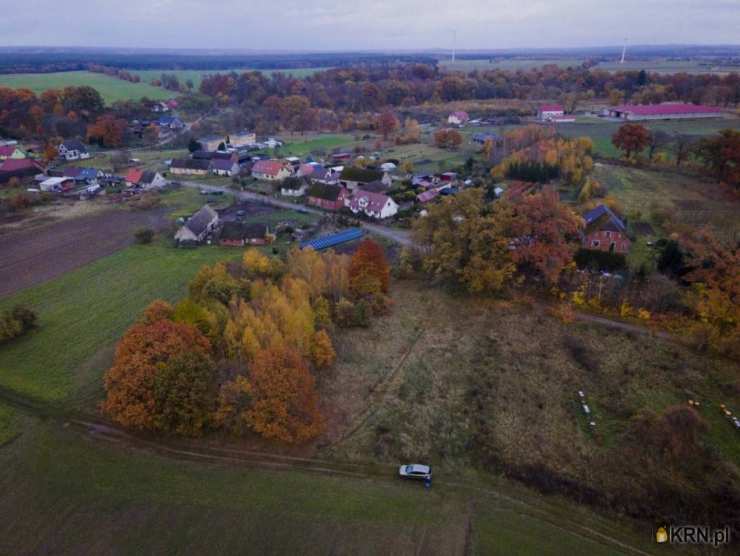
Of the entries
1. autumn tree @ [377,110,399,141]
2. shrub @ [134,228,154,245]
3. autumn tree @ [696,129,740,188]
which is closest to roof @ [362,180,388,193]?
shrub @ [134,228,154,245]

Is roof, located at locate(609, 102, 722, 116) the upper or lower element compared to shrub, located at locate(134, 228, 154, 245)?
upper

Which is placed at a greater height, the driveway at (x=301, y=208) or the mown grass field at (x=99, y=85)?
the mown grass field at (x=99, y=85)

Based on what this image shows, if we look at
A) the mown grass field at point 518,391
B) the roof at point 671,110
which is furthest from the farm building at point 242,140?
the roof at point 671,110

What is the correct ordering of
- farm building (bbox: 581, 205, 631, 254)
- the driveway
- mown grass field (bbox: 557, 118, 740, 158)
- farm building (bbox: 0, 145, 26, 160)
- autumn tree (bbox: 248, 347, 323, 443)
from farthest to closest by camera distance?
mown grass field (bbox: 557, 118, 740, 158) → farm building (bbox: 0, 145, 26, 160) → the driveway → farm building (bbox: 581, 205, 631, 254) → autumn tree (bbox: 248, 347, 323, 443)

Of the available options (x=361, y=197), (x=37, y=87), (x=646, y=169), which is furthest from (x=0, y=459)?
(x=37, y=87)

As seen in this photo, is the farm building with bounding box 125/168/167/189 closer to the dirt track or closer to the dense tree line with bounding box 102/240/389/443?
the dirt track

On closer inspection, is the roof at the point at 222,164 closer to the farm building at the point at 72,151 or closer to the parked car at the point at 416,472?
the farm building at the point at 72,151

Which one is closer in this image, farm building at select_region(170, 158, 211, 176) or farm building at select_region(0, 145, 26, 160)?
farm building at select_region(170, 158, 211, 176)
